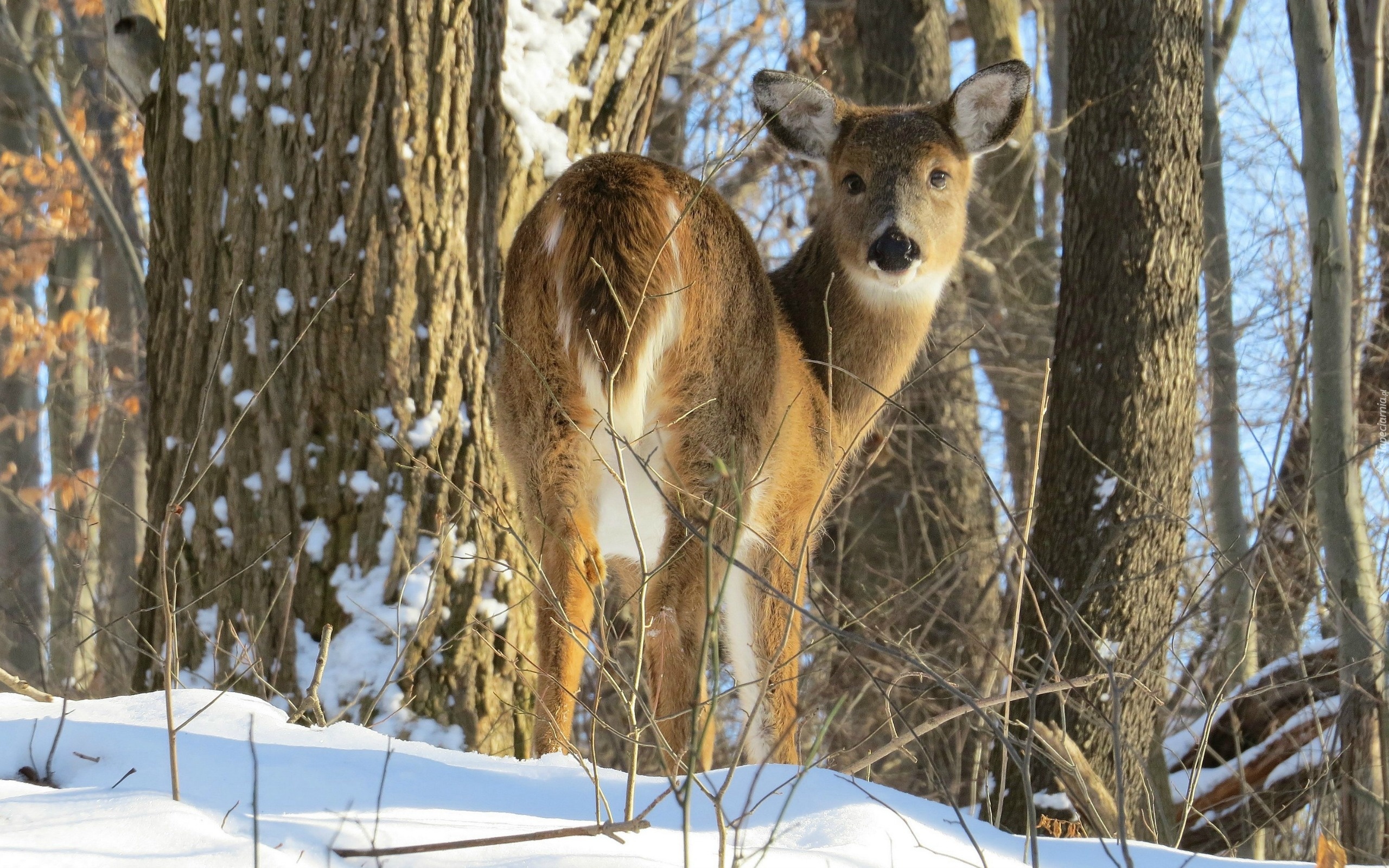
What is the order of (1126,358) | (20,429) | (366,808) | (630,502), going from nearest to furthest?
(366,808)
(630,502)
(1126,358)
(20,429)

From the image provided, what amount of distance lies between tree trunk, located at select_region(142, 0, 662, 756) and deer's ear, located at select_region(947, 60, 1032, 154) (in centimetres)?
195

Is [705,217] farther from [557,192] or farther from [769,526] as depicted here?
[769,526]

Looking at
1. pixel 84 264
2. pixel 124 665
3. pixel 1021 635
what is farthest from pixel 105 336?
pixel 1021 635

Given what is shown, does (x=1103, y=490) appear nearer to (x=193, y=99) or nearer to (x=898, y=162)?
(x=898, y=162)

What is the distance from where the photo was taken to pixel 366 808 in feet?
7.80

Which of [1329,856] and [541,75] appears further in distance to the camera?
[541,75]

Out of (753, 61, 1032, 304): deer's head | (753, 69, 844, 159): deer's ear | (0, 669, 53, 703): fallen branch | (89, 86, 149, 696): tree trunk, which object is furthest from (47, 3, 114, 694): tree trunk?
(0, 669, 53, 703): fallen branch

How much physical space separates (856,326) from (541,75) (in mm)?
1665

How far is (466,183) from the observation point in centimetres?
530

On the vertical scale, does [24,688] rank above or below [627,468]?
below

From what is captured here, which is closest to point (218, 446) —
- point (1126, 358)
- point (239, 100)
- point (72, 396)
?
point (239, 100)

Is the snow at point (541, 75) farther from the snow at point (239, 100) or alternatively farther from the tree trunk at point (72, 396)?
the tree trunk at point (72, 396)

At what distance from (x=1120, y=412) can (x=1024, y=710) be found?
1.34m

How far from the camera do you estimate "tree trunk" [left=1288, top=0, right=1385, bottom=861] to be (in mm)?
5098
